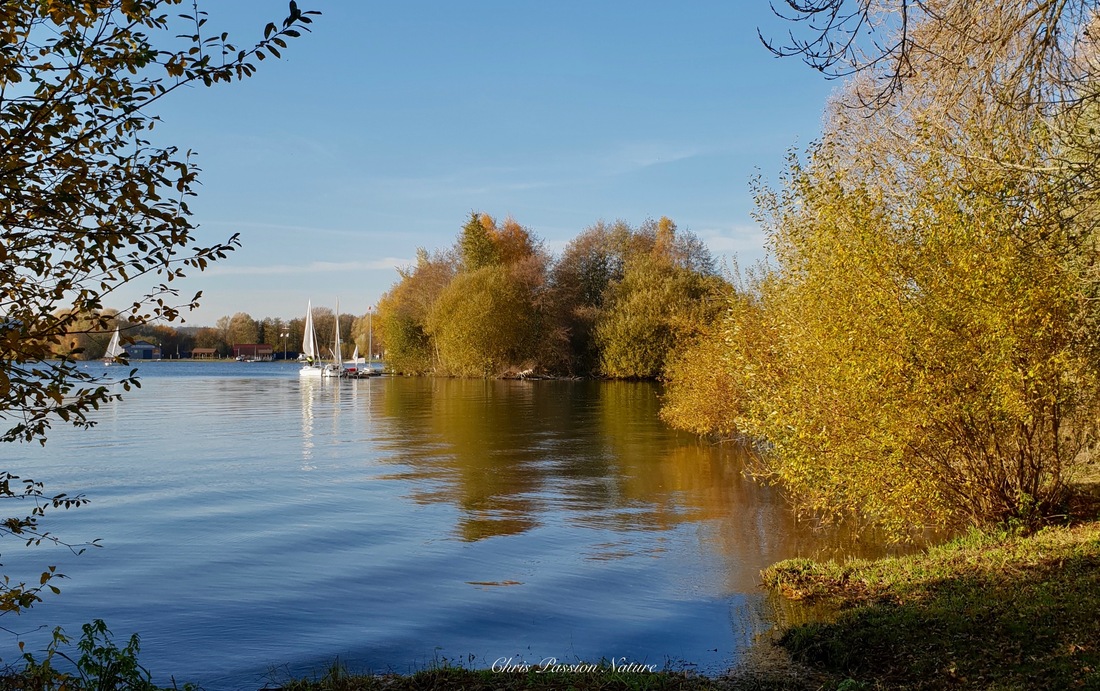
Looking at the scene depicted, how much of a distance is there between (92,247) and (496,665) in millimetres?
5282

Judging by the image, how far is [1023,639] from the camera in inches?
263

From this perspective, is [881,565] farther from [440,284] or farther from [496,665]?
[440,284]

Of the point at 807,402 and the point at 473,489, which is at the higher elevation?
the point at 807,402

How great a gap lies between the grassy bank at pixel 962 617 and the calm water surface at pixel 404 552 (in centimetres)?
92

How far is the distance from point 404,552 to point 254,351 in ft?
495

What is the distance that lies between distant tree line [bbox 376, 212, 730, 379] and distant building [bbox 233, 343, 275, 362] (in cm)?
7762

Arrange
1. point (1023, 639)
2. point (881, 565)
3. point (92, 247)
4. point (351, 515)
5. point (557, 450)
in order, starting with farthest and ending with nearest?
point (557, 450)
point (351, 515)
point (881, 565)
point (1023, 639)
point (92, 247)

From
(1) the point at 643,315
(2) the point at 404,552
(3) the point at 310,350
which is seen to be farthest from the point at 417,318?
(2) the point at 404,552

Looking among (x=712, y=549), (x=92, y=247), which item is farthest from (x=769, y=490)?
(x=92, y=247)

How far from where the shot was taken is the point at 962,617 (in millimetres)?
7332

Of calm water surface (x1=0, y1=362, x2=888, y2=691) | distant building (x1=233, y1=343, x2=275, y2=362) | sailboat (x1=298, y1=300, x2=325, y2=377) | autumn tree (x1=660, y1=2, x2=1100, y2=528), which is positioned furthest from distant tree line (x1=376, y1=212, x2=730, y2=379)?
distant building (x1=233, y1=343, x2=275, y2=362)

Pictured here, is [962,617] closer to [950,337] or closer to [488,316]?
[950,337]

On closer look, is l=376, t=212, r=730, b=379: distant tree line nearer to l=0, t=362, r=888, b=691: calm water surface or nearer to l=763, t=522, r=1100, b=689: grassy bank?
l=0, t=362, r=888, b=691: calm water surface

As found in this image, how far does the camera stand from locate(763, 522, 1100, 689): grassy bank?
20.4 feet
